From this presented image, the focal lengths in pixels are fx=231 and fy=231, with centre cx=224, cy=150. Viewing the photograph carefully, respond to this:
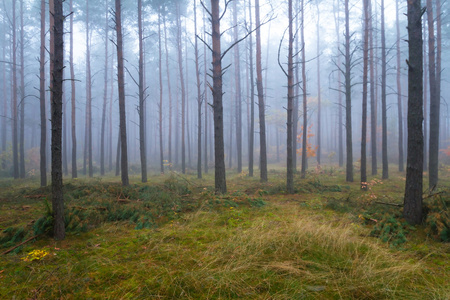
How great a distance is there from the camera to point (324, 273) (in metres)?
2.86

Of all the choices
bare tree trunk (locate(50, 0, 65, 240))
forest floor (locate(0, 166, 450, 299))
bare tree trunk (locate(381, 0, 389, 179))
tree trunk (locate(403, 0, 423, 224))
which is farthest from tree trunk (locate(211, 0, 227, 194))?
bare tree trunk (locate(381, 0, 389, 179))

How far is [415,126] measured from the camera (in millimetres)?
4711

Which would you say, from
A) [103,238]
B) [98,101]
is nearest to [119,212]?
[103,238]

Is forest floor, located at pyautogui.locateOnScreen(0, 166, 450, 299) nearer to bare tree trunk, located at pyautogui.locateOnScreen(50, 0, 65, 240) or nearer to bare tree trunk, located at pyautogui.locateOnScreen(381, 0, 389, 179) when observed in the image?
bare tree trunk, located at pyautogui.locateOnScreen(50, 0, 65, 240)

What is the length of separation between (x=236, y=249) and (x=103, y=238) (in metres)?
2.66

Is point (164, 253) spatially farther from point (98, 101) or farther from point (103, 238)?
point (98, 101)

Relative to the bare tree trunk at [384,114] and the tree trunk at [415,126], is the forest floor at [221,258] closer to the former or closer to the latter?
the tree trunk at [415,126]

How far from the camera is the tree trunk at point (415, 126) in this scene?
4.70 m

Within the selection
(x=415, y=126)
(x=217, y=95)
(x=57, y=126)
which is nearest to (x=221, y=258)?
(x=57, y=126)

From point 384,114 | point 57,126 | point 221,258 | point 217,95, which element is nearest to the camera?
point 221,258

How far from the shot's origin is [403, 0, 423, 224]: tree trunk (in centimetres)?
470

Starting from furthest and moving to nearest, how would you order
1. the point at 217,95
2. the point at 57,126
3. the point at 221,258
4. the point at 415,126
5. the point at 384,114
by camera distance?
1. the point at 384,114
2. the point at 217,95
3. the point at 415,126
4. the point at 57,126
5. the point at 221,258

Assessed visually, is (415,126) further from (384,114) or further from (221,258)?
(384,114)

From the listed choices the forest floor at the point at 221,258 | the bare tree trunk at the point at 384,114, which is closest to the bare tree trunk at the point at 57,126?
the forest floor at the point at 221,258
